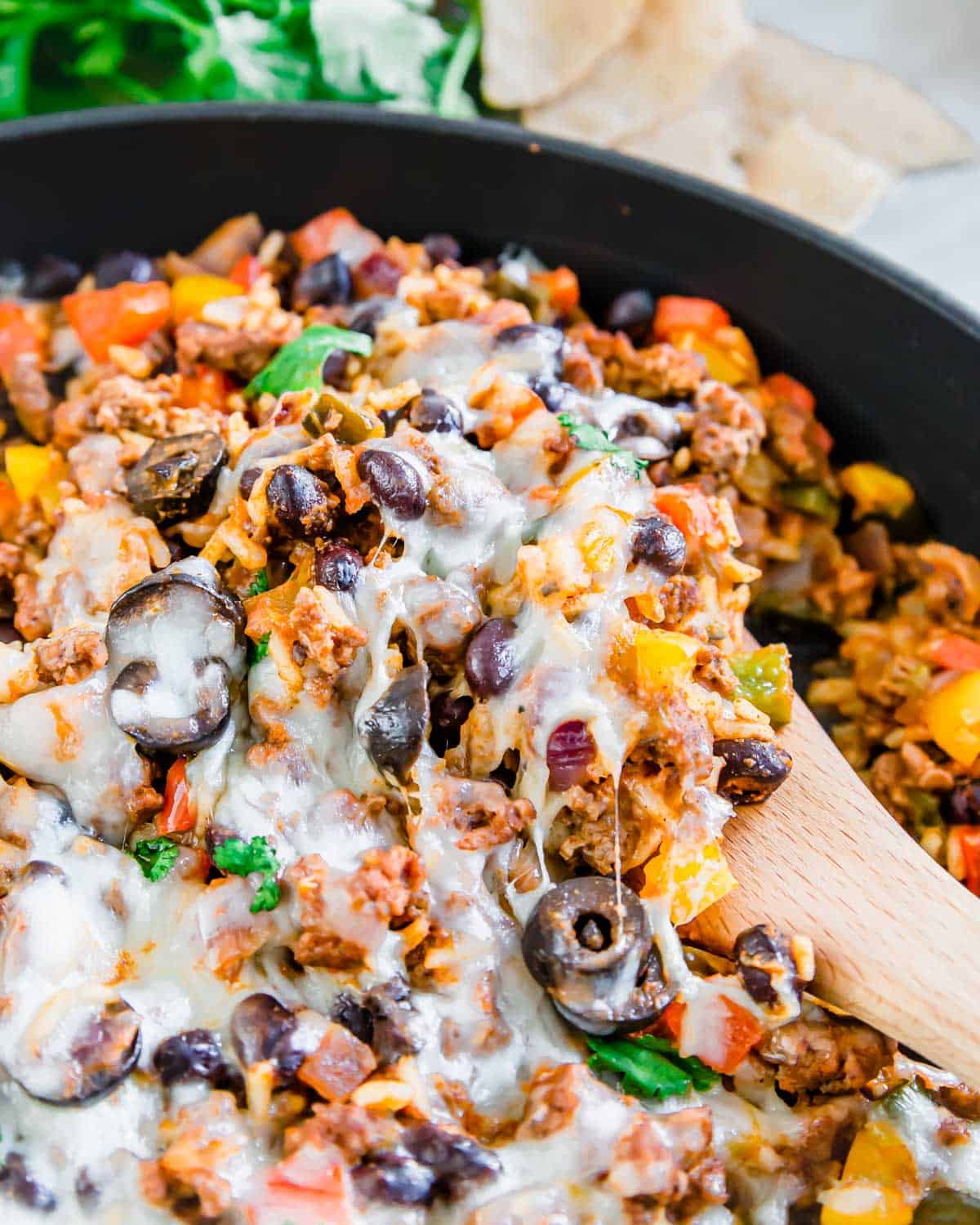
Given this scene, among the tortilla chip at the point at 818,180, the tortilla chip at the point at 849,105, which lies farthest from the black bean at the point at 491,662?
the tortilla chip at the point at 849,105

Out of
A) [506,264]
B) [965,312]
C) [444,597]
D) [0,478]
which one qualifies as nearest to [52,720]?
[444,597]

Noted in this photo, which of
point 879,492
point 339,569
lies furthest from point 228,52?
point 879,492

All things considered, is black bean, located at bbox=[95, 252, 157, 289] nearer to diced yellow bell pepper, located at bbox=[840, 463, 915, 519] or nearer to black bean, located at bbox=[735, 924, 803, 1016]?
diced yellow bell pepper, located at bbox=[840, 463, 915, 519]

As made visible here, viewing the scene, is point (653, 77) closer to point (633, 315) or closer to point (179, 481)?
point (633, 315)

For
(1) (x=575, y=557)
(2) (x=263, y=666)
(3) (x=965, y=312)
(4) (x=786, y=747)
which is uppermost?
(3) (x=965, y=312)

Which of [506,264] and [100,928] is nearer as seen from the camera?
[100,928]

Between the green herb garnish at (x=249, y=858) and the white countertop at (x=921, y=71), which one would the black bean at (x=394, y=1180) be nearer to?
the green herb garnish at (x=249, y=858)

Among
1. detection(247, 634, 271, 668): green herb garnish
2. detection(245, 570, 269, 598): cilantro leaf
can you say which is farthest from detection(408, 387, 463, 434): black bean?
detection(247, 634, 271, 668): green herb garnish

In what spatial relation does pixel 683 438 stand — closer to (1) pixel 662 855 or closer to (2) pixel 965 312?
(2) pixel 965 312
